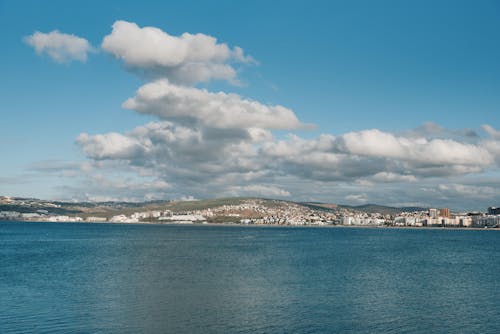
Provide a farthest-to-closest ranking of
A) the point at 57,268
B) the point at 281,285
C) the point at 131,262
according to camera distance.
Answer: the point at 131,262 → the point at 57,268 → the point at 281,285

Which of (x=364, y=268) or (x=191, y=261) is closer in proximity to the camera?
(x=364, y=268)

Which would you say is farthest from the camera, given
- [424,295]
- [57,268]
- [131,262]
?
[131,262]

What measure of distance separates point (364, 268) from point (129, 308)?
44.0 meters

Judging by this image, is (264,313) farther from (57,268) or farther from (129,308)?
(57,268)

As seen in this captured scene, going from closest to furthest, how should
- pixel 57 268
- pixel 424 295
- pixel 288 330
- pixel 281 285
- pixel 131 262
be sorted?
pixel 288 330
pixel 424 295
pixel 281 285
pixel 57 268
pixel 131 262

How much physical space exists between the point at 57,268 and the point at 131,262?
41.6 feet

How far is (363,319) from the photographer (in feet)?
126

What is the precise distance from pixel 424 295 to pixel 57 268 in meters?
50.7

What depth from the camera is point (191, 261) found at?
82.0m

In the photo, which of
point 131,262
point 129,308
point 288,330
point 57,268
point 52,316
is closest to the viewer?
point 288,330

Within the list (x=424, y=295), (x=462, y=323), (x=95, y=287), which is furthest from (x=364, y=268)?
(x=95, y=287)

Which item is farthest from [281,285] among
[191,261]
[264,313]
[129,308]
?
[191,261]

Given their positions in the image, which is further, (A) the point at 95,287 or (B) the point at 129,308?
(A) the point at 95,287

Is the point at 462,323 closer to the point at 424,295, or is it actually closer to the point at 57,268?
the point at 424,295
